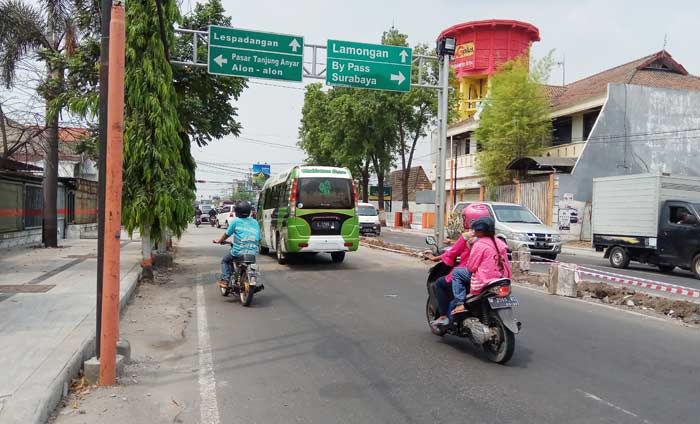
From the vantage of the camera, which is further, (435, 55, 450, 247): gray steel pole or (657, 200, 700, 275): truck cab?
(435, 55, 450, 247): gray steel pole

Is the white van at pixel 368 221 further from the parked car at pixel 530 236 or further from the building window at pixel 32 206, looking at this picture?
the building window at pixel 32 206

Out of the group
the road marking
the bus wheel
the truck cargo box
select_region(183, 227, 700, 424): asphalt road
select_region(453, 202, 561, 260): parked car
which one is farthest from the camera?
select_region(453, 202, 561, 260): parked car

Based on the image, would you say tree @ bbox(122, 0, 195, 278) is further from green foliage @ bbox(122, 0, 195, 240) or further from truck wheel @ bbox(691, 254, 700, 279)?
truck wheel @ bbox(691, 254, 700, 279)

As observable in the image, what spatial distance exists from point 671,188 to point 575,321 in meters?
10.0

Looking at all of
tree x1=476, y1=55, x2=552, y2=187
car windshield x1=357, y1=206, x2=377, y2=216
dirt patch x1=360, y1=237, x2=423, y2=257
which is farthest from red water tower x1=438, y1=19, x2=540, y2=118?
dirt patch x1=360, y1=237, x2=423, y2=257

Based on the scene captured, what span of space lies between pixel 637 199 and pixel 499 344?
12.8 meters

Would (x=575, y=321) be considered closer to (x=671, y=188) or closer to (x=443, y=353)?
(x=443, y=353)

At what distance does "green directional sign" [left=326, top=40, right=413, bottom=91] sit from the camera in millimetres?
17203

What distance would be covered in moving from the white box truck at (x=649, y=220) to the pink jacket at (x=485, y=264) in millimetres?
11186

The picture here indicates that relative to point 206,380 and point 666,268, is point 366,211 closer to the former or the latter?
point 666,268

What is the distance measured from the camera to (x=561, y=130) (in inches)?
1329

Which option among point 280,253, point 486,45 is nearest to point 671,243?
point 280,253

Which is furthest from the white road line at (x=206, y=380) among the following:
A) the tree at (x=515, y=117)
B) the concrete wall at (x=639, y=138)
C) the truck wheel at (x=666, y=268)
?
the tree at (x=515, y=117)

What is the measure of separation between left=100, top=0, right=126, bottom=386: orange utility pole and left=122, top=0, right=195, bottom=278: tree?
6.38 metres
